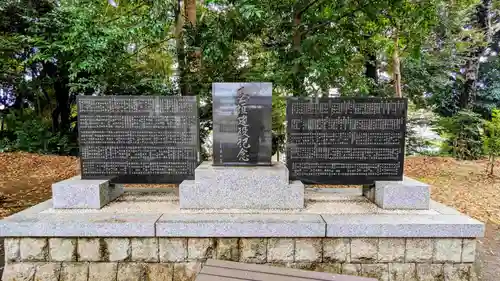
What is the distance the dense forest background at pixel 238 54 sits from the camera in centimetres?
548

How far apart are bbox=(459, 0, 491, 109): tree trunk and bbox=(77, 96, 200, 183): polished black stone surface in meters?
12.2

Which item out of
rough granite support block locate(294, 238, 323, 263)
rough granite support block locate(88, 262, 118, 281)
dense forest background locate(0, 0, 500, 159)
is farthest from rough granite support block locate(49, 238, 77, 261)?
dense forest background locate(0, 0, 500, 159)

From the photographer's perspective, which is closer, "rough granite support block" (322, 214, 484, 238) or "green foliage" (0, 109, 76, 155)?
"rough granite support block" (322, 214, 484, 238)

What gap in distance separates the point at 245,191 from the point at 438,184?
19.7 feet

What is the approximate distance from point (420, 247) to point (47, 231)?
3.74 meters

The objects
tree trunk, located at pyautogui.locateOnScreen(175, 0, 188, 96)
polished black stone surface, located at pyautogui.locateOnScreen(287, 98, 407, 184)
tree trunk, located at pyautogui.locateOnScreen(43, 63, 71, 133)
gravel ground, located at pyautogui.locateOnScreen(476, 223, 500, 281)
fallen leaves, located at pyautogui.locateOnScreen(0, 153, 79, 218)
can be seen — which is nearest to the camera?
gravel ground, located at pyautogui.locateOnScreen(476, 223, 500, 281)

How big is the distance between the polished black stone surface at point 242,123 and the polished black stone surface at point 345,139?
0.30 metres

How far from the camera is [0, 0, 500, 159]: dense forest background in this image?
5.48 meters

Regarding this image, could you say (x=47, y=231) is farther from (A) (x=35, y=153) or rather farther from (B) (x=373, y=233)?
(A) (x=35, y=153)

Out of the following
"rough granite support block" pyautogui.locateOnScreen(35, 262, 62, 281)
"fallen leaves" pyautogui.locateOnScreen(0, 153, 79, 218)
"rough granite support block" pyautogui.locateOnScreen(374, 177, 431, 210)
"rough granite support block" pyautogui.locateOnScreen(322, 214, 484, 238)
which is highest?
"rough granite support block" pyautogui.locateOnScreen(374, 177, 431, 210)

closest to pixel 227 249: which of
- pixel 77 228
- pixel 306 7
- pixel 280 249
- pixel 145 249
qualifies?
pixel 280 249

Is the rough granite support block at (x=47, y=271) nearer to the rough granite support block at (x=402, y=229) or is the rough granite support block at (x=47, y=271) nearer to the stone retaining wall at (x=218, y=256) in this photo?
the stone retaining wall at (x=218, y=256)

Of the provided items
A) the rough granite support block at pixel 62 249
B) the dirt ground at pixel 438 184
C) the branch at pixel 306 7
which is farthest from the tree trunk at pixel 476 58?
the rough granite support block at pixel 62 249

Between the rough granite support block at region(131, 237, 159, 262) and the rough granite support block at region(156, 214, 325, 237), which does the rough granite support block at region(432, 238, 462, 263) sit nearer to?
the rough granite support block at region(156, 214, 325, 237)
